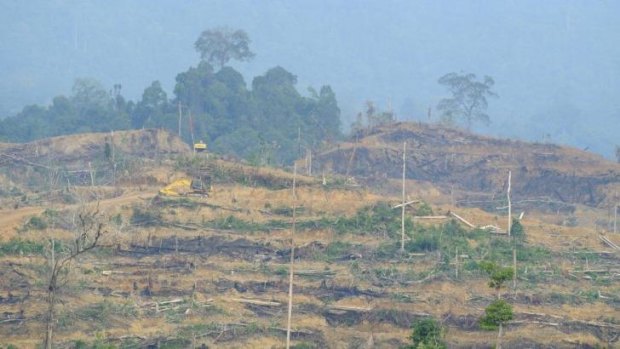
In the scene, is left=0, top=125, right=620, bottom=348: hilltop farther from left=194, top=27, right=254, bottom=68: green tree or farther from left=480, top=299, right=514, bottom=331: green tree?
left=194, top=27, right=254, bottom=68: green tree

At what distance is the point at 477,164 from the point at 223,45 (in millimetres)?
21363

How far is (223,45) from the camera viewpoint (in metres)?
72.7

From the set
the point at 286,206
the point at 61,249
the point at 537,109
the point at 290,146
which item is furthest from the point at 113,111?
the point at 537,109

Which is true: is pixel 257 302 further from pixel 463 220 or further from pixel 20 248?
pixel 463 220

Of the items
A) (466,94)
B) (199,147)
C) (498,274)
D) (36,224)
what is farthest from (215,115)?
(498,274)

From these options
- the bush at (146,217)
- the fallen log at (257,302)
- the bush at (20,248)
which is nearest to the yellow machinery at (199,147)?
the bush at (146,217)

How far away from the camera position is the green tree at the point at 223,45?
72.1m

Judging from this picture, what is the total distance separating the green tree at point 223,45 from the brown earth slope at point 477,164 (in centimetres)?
1647

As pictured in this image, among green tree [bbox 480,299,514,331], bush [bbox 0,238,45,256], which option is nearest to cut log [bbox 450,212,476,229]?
bush [bbox 0,238,45,256]

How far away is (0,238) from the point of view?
34.8 metres

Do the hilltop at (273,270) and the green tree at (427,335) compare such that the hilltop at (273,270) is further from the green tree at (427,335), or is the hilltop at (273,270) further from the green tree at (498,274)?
the green tree at (498,274)

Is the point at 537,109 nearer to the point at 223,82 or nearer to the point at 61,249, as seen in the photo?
the point at 223,82

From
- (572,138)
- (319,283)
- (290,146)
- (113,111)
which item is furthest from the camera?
(572,138)

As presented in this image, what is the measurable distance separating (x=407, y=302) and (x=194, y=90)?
1348 inches
